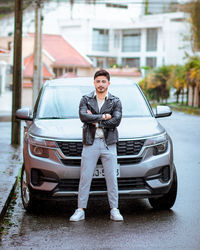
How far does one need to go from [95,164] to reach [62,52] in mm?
61197

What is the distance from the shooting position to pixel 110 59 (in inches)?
3083

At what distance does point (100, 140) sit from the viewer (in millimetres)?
6965

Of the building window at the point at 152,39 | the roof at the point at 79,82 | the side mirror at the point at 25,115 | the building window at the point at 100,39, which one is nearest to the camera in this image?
the side mirror at the point at 25,115

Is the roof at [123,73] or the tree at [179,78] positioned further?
the roof at [123,73]

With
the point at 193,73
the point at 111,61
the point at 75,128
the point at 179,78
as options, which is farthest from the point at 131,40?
the point at 75,128

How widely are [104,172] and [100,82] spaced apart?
1059 mm

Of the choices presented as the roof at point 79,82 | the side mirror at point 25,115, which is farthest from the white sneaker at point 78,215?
the roof at point 79,82

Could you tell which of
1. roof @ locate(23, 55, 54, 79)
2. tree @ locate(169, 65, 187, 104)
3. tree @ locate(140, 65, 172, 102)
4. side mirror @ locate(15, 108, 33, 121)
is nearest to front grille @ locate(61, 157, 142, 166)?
side mirror @ locate(15, 108, 33, 121)

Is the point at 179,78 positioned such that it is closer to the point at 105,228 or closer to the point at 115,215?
the point at 115,215

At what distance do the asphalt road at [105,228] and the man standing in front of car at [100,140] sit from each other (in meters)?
0.29

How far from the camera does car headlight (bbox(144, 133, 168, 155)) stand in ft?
23.5

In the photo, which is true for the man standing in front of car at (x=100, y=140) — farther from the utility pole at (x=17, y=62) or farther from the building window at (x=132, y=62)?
the building window at (x=132, y=62)

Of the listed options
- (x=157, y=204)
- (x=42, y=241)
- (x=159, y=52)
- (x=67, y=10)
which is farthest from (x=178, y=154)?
(x=67, y=10)

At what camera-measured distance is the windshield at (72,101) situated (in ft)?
27.1
